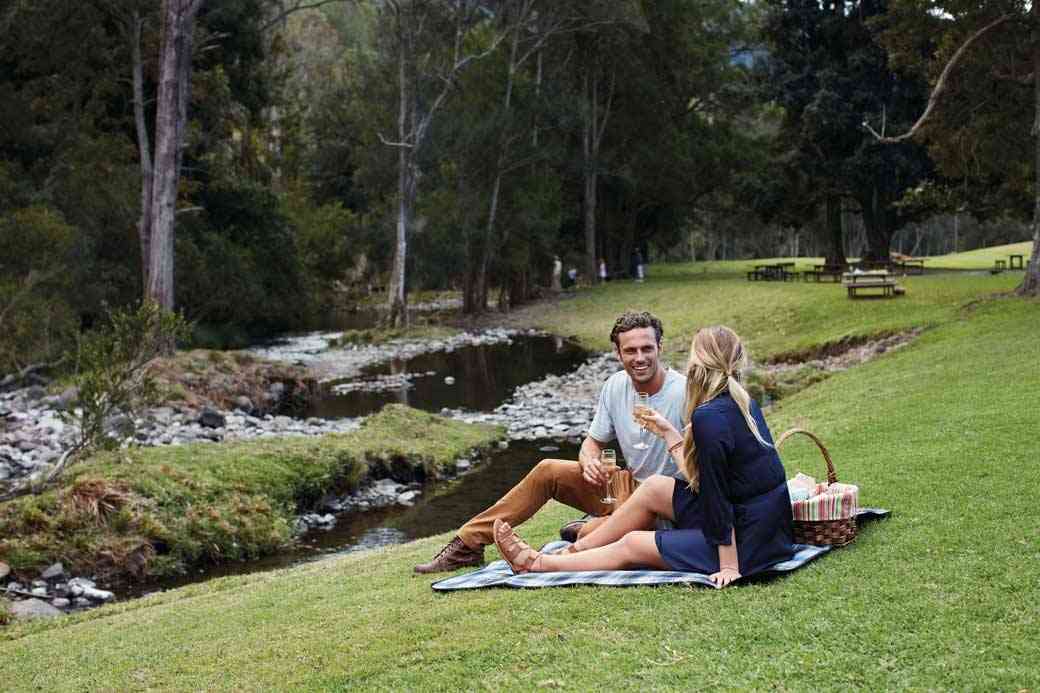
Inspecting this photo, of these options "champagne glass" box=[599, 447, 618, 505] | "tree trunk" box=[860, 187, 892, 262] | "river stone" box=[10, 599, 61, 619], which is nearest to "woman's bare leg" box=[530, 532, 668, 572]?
"champagne glass" box=[599, 447, 618, 505]

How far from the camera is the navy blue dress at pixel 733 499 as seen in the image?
6730mm

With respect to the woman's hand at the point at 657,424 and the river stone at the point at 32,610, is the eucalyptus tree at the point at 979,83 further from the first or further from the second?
the river stone at the point at 32,610

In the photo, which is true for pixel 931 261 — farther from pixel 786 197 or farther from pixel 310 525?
pixel 310 525

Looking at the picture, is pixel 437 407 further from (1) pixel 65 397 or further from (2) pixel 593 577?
(2) pixel 593 577

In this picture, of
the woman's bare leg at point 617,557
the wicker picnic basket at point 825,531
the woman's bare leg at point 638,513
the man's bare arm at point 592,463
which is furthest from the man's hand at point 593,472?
the wicker picnic basket at point 825,531

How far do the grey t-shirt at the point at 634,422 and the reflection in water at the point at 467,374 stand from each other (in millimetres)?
16095

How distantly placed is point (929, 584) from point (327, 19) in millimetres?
100753

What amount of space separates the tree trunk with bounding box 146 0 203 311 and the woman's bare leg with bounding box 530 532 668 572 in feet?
72.0

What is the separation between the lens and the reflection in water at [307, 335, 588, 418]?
83.4 feet

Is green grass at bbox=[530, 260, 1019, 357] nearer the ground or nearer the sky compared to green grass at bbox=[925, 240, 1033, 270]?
nearer the ground

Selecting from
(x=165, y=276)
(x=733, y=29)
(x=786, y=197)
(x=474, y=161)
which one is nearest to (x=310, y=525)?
(x=165, y=276)

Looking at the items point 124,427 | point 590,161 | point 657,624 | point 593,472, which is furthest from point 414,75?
point 657,624

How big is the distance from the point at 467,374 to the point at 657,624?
83.3 ft

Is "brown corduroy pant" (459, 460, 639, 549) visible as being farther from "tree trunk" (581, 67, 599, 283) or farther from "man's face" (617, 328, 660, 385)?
"tree trunk" (581, 67, 599, 283)
